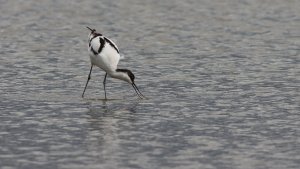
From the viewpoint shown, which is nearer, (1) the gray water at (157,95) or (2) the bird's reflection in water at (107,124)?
(1) the gray water at (157,95)

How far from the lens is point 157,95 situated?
23.0 metres

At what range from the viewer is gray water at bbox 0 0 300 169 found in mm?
16312

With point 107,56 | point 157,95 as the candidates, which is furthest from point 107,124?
point 157,95

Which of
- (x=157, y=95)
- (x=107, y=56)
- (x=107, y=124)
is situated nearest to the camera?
(x=107, y=124)

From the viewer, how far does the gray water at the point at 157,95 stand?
16312mm

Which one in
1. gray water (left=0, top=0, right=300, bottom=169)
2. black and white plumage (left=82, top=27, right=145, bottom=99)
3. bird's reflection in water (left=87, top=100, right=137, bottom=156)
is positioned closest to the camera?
gray water (left=0, top=0, right=300, bottom=169)

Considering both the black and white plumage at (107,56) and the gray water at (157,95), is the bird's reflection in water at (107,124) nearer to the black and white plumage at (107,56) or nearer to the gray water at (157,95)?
the gray water at (157,95)

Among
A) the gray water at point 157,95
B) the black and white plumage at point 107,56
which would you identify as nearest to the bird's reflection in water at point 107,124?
the gray water at point 157,95

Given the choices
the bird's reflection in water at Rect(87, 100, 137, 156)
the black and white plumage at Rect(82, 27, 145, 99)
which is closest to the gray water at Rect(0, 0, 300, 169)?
the bird's reflection in water at Rect(87, 100, 137, 156)

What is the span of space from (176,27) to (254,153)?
23502 millimetres

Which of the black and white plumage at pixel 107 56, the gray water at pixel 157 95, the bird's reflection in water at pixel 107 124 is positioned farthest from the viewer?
the black and white plumage at pixel 107 56

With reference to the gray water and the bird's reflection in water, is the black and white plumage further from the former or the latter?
the bird's reflection in water

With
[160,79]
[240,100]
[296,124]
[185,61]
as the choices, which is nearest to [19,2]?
[185,61]

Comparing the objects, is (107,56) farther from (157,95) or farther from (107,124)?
(107,124)
